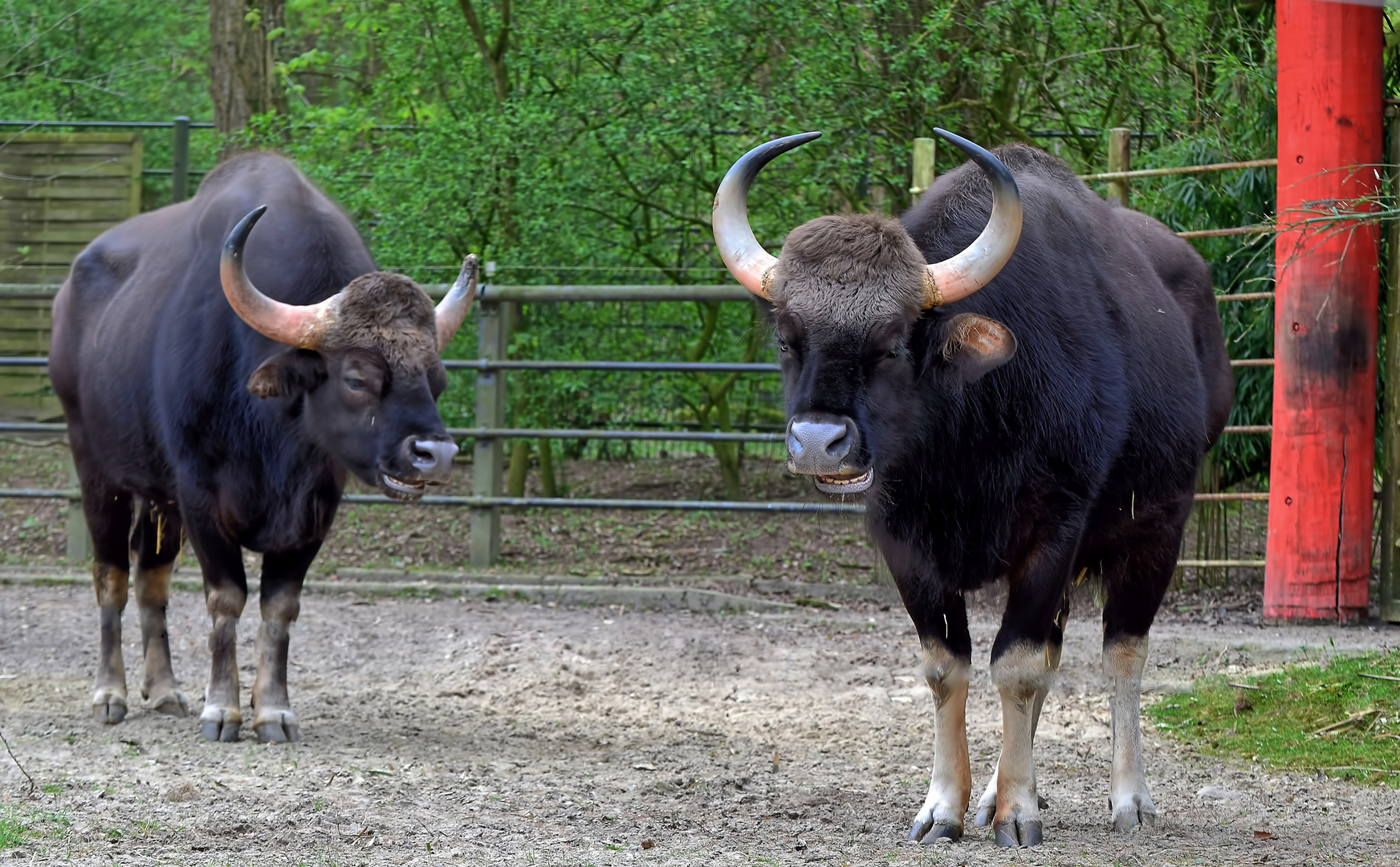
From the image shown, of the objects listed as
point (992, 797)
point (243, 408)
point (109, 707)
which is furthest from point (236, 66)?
point (992, 797)

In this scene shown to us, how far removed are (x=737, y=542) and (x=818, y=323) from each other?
6.75 metres

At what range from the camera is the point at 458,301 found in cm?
636

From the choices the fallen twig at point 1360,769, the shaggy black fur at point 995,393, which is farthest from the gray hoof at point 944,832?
the fallen twig at point 1360,769

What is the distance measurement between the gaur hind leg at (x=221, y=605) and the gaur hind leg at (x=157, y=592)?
0.47 m

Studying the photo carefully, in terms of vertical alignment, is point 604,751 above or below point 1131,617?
below

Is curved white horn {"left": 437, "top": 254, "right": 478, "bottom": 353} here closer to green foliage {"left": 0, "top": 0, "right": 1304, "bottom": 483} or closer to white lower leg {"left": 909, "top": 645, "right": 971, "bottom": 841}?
white lower leg {"left": 909, "top": 645, "right": 971, "bottom": 841}

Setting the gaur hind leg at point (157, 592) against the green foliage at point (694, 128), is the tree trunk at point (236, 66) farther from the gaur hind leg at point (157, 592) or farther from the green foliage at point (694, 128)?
the gaur hind leg at point (157, 592)

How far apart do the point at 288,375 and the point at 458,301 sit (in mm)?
844

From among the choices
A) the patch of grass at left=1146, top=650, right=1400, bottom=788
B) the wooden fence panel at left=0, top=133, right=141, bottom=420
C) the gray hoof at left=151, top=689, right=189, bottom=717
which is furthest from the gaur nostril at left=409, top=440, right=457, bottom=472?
the wooden fence panel at left=0, top=133, right=141, bottom=420

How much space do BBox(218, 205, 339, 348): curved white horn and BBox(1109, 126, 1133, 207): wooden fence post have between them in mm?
5045

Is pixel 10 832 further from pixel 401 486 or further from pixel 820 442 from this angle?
pixel 820 442

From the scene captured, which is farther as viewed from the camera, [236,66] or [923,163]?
[236,66]

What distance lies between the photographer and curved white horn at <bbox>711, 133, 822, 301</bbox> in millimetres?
4414

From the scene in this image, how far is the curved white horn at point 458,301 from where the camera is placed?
20.6 ft
